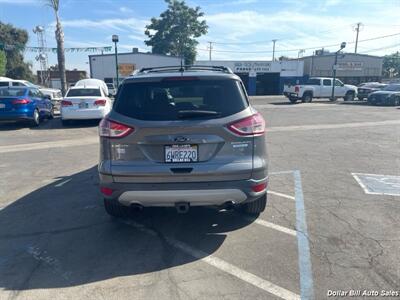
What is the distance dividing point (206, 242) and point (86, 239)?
1439mm

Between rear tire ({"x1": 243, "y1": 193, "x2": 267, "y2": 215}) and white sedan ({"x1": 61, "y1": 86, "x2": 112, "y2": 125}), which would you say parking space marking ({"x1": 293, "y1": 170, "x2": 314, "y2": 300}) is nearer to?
rear tire ({"x1": 243, "y1": 193, "x2": 267, "y2": 215})

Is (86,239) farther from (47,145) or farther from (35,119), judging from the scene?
(35,119)

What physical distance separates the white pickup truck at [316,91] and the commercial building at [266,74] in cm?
1524

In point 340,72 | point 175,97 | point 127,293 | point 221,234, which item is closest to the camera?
point 127,293

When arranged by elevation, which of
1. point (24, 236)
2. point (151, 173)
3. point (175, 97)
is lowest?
point (24, 236)

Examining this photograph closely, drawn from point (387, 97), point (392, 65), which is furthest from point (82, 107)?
point (392, 65)

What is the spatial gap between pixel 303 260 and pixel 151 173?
5.96ft

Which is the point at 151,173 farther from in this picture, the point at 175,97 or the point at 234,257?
the point at 234,257

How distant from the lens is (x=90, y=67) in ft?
129

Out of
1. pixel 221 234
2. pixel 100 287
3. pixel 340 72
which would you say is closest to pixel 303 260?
A: pixel 221 234

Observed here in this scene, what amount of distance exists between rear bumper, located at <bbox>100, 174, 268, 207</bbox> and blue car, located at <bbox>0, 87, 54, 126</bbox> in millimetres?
10227

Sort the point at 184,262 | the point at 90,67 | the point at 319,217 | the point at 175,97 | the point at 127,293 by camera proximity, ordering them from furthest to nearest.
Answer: the point at 90,67
the point at 319,217
the point at 175,97
the point at 184,262
the point at 127,293

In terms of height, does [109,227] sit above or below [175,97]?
below

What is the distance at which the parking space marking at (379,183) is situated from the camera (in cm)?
529
